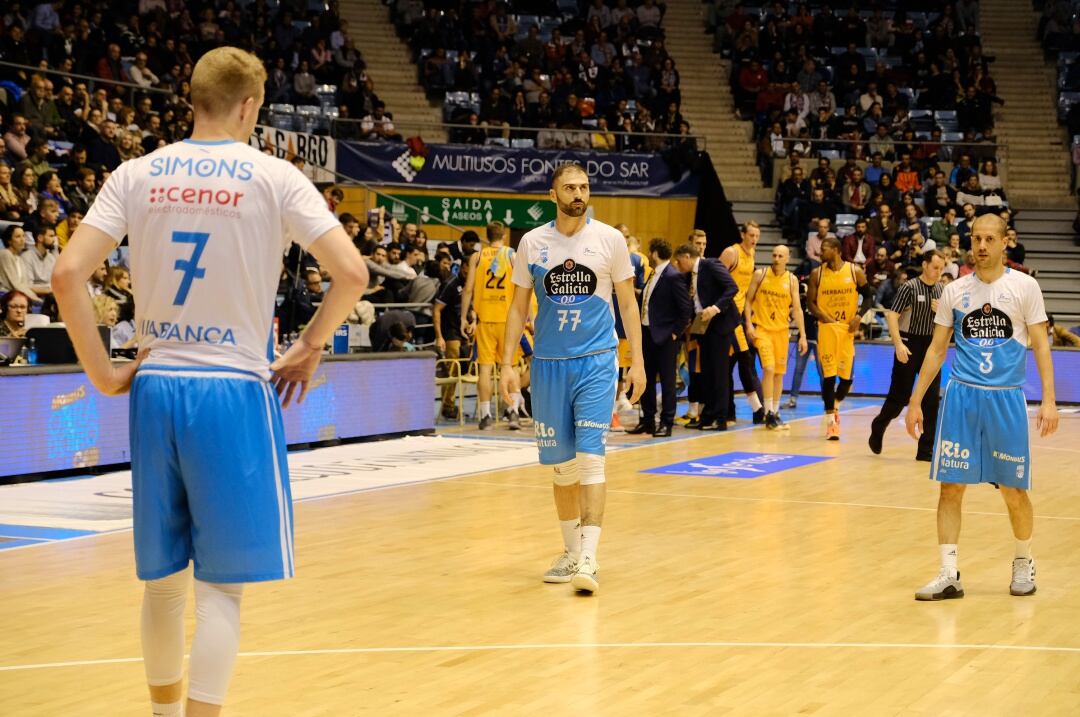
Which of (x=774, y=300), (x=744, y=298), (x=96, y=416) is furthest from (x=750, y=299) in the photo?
(x=96, y=416)

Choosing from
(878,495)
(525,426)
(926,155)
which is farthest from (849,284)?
(926,155)

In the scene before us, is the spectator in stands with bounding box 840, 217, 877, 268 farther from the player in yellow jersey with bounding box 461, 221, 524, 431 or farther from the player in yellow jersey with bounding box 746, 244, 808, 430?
the player in yellow jersey with bounding box 461, 221, 524, 431

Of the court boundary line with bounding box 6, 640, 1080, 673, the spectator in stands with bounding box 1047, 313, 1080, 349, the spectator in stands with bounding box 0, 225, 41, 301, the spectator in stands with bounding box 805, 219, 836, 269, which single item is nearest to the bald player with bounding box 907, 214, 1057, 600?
the court boundary line with bounding box 6, 640, 1080, 673

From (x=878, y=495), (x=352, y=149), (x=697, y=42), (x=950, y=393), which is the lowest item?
(x=878, y=495)

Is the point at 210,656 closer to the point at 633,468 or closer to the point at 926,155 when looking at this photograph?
the point at 633,468

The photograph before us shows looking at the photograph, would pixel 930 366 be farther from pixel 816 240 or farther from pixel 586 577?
pixel 816 240

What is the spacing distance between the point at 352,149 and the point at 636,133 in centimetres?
512

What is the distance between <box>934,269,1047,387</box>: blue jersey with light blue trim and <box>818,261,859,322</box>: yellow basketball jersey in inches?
311

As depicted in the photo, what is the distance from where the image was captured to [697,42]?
1167 inches

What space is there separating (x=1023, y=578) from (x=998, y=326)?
123 cm

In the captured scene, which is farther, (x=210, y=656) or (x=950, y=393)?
(x=950, y=393)

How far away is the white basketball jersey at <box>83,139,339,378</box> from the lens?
355 cm

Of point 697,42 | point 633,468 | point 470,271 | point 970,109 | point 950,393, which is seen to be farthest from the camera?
point 697,42

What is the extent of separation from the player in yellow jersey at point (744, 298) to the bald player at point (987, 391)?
315 inches
